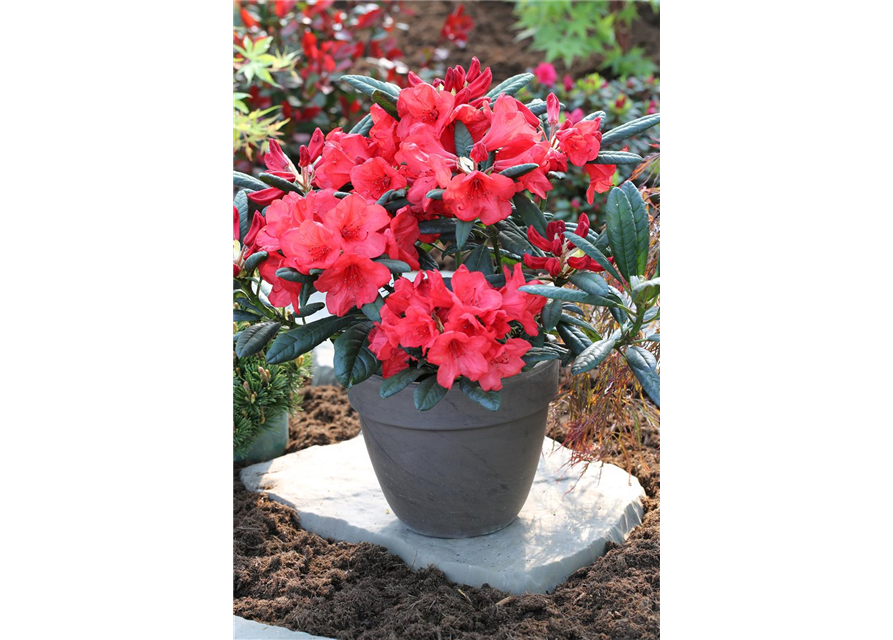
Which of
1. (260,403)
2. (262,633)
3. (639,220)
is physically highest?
(639,220)

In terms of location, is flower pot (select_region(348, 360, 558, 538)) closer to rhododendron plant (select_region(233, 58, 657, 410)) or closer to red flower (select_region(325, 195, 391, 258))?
rhododendron plant (select_region(233, 58, 657, 410))

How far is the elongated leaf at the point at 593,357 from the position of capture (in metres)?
1.29

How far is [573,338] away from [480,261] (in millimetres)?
233

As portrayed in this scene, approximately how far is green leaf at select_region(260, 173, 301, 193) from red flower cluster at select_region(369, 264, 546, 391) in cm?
34

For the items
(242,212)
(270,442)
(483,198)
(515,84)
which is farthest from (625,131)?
(270,442)

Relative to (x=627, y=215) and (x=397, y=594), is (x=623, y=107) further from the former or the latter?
(x=397, y=594)

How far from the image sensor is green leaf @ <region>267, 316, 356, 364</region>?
4.70 ft

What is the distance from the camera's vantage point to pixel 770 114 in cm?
59

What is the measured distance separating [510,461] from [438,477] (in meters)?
0.15

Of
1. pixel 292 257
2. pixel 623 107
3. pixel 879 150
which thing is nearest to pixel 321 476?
pixel 292 257

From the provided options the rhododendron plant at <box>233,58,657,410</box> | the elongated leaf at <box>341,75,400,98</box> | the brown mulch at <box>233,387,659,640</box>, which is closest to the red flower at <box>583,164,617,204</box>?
the rhododendron plant at <box>233,58,657,410</box>

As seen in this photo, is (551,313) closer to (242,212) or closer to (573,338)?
(573,338)

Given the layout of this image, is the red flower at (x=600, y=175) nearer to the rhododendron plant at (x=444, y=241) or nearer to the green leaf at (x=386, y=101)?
the rhododendron plant at (x=444, y=241)

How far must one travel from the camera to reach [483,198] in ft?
4.44
